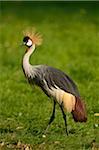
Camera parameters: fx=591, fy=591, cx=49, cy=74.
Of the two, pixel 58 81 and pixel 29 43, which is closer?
pixel 58 81

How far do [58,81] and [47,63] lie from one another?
18.4ft

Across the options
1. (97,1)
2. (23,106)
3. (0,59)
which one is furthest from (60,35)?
(23,106)

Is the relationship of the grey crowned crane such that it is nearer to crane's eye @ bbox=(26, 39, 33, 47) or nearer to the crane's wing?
the crane's wing

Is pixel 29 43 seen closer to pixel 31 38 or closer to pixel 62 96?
pixel 31 38

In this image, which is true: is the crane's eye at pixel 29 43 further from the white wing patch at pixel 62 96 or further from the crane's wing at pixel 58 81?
the white wing patch at pixel 62 96

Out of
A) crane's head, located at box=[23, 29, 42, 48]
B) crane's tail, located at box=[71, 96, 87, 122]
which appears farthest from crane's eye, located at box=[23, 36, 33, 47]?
crane's tail, located at box=[71, 96, 87, 122]

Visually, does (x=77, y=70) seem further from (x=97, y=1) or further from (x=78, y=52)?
(x=97, y=1)

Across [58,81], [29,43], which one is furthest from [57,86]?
[29,43]

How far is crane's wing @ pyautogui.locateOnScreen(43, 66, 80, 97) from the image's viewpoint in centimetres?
781

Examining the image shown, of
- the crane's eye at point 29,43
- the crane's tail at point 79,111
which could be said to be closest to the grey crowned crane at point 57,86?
the crane's tail at point 79,111

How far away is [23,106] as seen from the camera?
1004 centimetres

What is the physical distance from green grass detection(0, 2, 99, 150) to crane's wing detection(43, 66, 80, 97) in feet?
2.30

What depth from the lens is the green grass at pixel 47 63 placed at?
8.26 meters

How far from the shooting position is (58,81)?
7.82 metres
